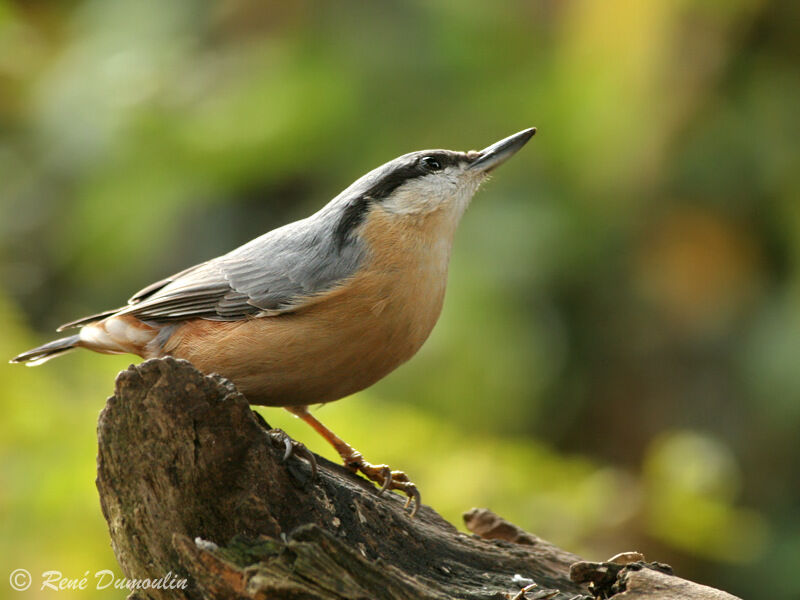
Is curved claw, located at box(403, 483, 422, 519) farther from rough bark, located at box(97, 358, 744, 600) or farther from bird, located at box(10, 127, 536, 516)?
rough bark, located at box(97, 358, 744, 600)

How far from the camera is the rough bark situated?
2502mm

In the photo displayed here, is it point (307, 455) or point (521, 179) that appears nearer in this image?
point (307, 455)

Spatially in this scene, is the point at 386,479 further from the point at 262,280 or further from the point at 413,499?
the point at 262,280

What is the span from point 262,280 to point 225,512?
3.60 ft

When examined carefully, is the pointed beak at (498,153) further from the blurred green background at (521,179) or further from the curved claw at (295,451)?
the blurred green background at (521,179)

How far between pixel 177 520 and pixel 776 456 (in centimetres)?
497

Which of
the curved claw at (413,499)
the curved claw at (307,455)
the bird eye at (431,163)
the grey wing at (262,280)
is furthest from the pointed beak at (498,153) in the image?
the curved claw at (307,455)

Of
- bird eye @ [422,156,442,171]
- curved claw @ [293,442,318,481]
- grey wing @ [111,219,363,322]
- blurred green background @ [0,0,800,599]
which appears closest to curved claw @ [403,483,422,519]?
curved claw @ [293,442,318,481]

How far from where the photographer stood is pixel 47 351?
13.1 feet

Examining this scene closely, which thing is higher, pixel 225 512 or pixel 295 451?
pixel 295 451

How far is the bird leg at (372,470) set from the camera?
3.43 m

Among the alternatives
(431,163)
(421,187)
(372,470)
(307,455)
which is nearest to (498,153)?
(431,163)

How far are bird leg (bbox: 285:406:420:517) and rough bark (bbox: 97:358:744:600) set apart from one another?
0.46m

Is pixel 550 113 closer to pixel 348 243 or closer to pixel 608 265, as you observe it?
pixel 608 265
